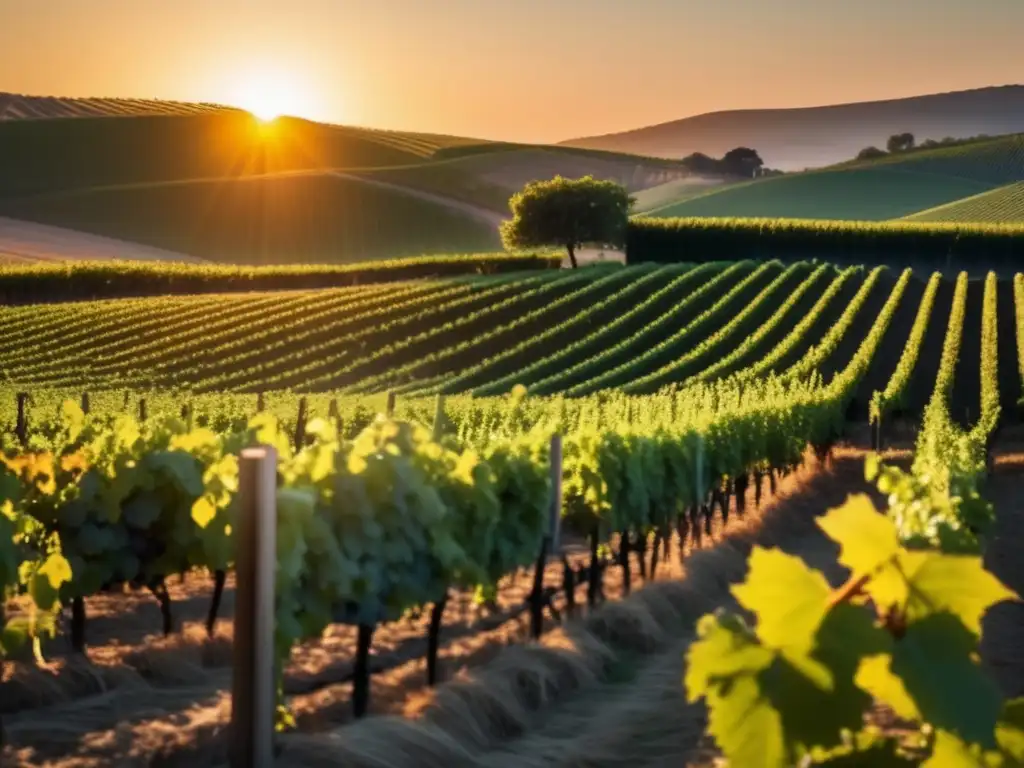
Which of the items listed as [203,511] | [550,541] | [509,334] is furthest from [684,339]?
[203,511]

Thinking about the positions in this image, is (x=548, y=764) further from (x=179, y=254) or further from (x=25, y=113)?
(x=25, y=113)

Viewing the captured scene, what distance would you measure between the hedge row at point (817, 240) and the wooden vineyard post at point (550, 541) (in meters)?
55.1

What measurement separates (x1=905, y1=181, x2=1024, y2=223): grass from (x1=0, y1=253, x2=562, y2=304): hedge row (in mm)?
44490

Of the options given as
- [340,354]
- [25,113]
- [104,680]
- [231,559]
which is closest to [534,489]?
[231,559]

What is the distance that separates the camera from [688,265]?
58.7 meters

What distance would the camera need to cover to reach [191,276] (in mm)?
60344

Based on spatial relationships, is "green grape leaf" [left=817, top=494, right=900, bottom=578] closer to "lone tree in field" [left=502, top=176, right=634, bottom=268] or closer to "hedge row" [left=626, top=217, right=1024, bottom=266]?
"hedge row" [left=626, top=217, right=1024, bottom=266]

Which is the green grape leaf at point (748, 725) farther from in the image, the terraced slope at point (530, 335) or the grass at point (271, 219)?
the grass at point (271, 219)

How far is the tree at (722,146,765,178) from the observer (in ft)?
478

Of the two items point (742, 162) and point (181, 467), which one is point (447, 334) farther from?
point (742, 162)

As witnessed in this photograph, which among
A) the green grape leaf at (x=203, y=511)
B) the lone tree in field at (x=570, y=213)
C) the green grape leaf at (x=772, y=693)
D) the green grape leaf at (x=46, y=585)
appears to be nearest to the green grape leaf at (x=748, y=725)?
the green grape leaf at (x=772, y=693)

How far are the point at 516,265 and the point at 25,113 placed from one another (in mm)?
65483

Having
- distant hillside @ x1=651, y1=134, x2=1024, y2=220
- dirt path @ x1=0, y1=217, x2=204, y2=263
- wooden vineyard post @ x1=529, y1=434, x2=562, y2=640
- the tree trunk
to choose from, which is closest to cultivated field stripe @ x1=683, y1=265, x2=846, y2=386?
the tree trunk

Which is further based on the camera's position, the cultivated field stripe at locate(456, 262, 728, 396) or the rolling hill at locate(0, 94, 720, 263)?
the rolling hill at locate(0, 94, 720, 263)
